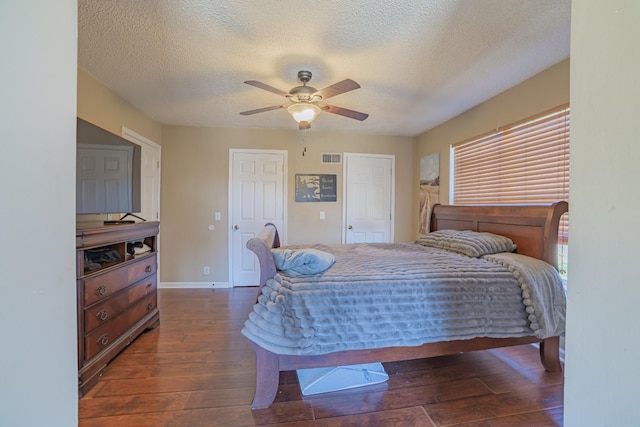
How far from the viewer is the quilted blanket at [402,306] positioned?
1.44 metres

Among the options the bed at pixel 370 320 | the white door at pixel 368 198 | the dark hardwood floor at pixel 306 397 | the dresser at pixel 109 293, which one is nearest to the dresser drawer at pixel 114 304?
the dresser at pixel 109 293

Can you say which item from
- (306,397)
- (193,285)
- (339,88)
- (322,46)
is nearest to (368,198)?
(339,88)

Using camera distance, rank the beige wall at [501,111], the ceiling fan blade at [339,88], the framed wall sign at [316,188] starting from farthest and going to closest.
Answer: the framed wall sign at [316,188]
the beige wall at [501,111]
the ceiling fan blade at [339,88]

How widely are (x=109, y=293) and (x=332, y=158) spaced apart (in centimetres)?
320

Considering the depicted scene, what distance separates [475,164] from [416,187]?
4.05 ft

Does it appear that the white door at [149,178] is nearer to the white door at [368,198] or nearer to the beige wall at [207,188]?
the beige wall at [207,188]

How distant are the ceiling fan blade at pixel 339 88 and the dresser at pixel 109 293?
1867 mm

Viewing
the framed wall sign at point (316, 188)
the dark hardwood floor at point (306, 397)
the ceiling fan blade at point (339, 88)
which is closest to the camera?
the dark hardwood floor at point (306, 397)

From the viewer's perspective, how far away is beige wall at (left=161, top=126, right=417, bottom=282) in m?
3.83

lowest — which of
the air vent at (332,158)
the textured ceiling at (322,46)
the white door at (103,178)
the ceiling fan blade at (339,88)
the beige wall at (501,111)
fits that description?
the white door at (103,178)

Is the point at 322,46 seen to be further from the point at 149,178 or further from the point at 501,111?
the point at 149,178

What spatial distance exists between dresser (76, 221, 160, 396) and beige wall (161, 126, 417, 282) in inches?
Answer: 53.6

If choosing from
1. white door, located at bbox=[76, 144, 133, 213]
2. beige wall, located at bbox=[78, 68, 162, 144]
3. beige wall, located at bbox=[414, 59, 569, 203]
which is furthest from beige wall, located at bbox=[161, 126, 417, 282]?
white door, located at bbox=[76, 144, 133, 213]

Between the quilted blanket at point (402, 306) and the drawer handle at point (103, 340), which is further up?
the quilted blanket at point (402, 306)
